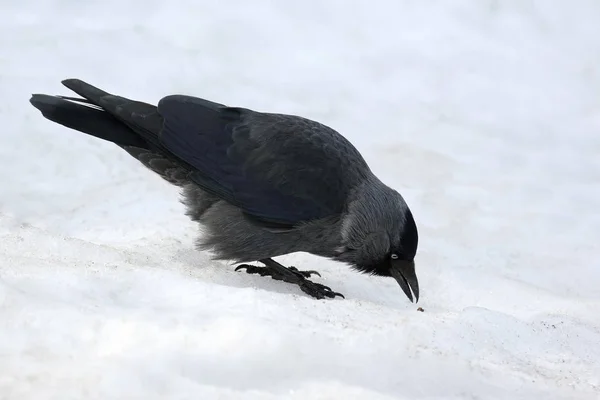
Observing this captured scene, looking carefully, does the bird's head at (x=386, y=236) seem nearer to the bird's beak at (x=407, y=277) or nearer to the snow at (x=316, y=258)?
the bird's beak at (x=407, y=277)

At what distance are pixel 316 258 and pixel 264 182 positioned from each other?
95 cm

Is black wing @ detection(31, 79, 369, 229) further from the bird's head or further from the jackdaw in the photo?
the bird's head

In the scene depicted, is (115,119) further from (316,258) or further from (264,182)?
(316,258)

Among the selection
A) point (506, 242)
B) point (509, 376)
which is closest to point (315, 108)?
point (506, 242)

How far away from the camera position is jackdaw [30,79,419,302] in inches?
204

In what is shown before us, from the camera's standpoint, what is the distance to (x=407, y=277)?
514 centimetres

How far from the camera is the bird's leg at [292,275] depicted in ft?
17.1

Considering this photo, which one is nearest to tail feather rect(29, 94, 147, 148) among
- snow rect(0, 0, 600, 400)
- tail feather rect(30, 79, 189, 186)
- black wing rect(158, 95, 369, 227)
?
tail feather rect(30, 79, 189, 186)

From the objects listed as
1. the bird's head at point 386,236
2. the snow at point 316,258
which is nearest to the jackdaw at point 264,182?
the bird's head at point 386,236

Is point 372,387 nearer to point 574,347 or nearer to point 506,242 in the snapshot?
point 574,347

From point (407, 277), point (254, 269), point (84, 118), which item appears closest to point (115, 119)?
point (84, 118)

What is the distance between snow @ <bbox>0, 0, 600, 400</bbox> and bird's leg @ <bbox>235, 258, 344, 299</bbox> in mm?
201

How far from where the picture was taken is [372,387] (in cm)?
287

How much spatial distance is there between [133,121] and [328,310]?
233cm
